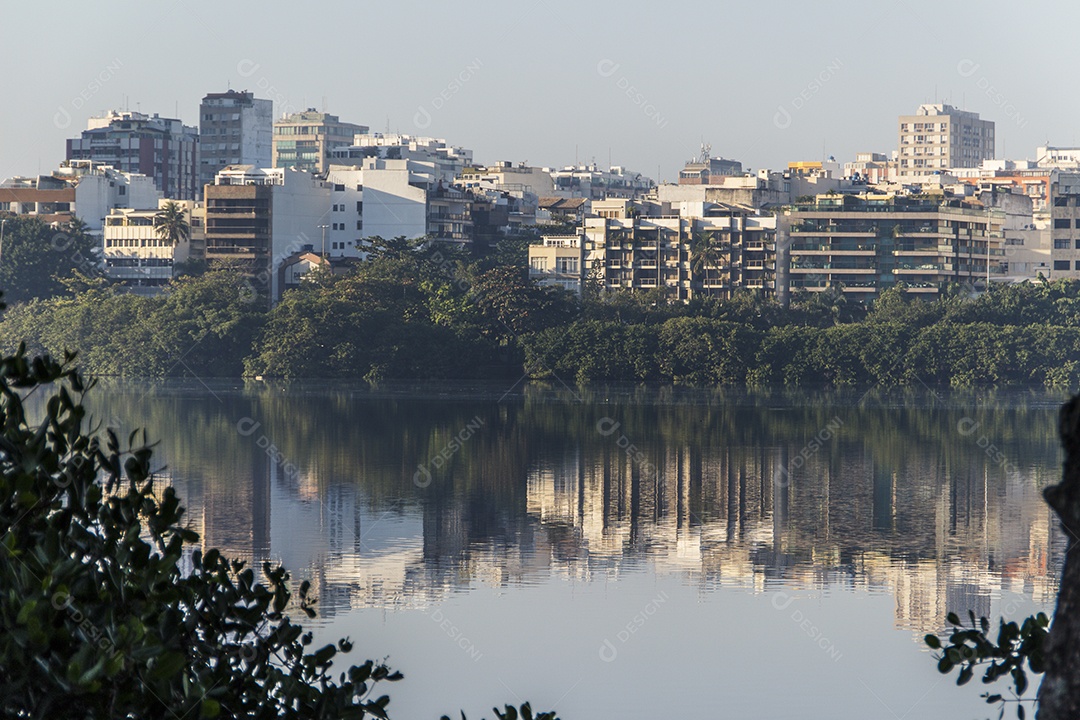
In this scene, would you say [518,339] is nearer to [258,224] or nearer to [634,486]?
[258,224]

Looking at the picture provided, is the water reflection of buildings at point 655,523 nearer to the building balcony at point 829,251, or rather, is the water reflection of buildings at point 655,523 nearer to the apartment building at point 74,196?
the building balcony at point 829,251

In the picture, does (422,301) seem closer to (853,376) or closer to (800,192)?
(853,376)

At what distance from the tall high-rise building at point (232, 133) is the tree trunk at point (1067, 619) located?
12970 cm

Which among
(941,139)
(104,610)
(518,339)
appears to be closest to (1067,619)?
(104,610)

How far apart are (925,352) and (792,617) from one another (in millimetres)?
48830

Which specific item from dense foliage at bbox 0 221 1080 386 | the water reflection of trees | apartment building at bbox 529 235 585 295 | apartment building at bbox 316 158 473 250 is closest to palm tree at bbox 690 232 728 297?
apartment building at bbox 529 235 585 295

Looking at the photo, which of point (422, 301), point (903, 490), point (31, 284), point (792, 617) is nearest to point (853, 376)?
point (422, 301)

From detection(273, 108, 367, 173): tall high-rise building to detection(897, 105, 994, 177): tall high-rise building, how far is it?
202 ft

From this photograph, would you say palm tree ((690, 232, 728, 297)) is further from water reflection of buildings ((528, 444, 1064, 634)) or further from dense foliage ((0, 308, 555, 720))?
dense foliage ((0, 308, 555, 720))

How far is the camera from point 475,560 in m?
26.4

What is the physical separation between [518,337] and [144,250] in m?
26.4

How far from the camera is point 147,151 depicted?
124 meters

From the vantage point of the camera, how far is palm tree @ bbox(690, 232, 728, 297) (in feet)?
286

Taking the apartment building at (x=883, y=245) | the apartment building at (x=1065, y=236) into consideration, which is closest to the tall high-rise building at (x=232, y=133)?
the apartment building at (x=883, y=245)
